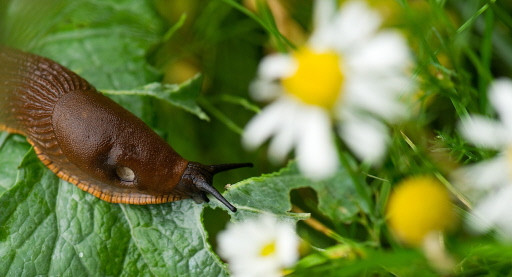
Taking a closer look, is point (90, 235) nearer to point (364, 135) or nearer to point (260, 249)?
point (260, 249)

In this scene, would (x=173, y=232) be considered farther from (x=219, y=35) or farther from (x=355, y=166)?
(x=219, y=35)

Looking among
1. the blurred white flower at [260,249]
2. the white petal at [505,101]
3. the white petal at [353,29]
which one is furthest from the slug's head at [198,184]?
the white petal at [505,101]

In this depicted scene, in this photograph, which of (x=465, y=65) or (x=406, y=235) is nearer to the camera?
(x=406, y=235)

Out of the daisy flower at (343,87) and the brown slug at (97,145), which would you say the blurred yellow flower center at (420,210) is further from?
the brown slug at (97,145)

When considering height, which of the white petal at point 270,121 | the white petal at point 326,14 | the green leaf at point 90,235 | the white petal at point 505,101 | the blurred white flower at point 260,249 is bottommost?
the green leaf at point 90,235

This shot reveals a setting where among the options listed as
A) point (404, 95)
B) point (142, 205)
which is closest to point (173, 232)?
point (142, 205)

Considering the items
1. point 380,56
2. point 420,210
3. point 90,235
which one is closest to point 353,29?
point 380,56
